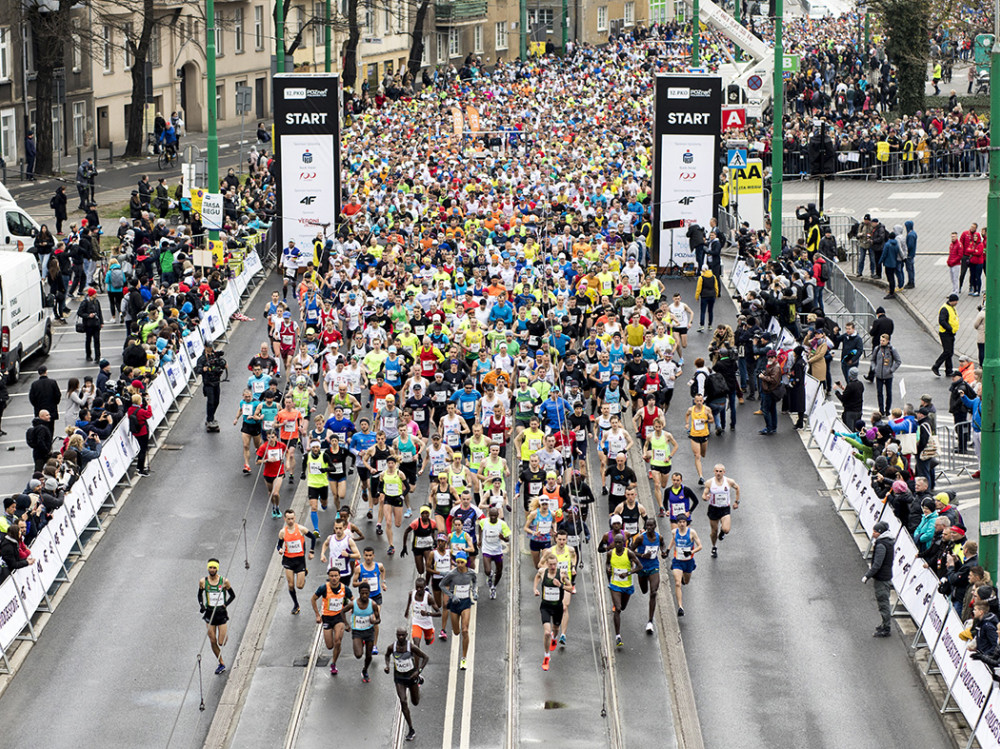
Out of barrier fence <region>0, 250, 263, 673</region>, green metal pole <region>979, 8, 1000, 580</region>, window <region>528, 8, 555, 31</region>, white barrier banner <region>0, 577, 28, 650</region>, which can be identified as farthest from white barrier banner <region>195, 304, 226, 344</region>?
window <region>528, 8, 555, 31</region>

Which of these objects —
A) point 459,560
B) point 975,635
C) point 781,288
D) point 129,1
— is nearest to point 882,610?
point 975,635

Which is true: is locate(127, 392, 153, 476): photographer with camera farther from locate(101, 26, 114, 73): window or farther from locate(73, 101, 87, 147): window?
locate(101, 26, 114, 73): window

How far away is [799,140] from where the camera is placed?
187 feet

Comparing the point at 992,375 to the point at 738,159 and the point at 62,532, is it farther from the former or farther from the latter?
the point at 738,159

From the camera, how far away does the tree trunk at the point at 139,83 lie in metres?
56.8

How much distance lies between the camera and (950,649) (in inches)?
746

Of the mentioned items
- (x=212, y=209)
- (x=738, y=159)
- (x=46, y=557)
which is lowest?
(x=46, y=557)

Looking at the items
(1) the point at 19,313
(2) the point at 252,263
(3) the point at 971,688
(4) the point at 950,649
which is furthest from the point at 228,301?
(3) the point at 971,688

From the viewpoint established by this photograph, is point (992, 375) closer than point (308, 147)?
Yes

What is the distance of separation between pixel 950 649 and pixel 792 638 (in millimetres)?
2238

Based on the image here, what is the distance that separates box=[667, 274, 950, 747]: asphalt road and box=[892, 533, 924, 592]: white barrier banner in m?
0.47

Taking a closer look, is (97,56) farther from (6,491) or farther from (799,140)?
(6,491)

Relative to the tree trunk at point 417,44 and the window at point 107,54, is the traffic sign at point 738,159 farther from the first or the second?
the tree trunk at point 417,44

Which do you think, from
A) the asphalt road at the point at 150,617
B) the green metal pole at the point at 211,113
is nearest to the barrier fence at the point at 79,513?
the asphalt road at the point at 150,617
